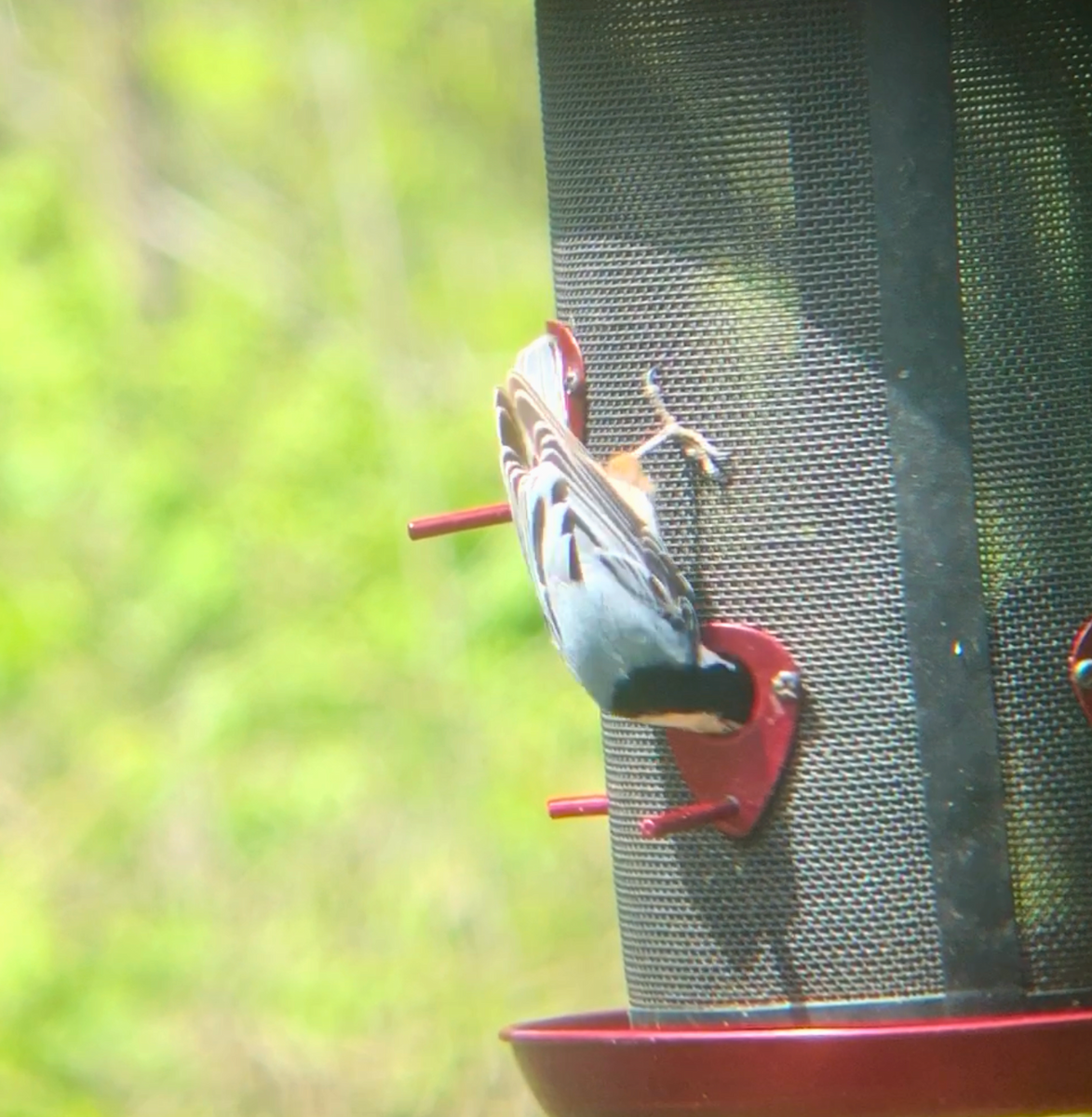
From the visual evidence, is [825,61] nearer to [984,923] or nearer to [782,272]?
[782,272]

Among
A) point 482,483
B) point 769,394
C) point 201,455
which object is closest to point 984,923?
point 769,394

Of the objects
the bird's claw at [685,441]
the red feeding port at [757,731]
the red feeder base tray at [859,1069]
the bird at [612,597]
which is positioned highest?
the bird's claw at [685,441]

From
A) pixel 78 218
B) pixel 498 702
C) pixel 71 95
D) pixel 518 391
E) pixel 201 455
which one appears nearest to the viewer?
pixel 518 391

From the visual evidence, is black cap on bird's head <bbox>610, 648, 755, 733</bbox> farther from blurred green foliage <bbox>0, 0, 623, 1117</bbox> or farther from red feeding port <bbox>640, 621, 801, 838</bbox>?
blurred green foliage <bbox>0, 0, 623, 1117</bbox>

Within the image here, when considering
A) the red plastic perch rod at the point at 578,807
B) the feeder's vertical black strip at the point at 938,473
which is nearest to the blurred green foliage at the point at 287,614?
the red plastic perch rod at the point at 578,807

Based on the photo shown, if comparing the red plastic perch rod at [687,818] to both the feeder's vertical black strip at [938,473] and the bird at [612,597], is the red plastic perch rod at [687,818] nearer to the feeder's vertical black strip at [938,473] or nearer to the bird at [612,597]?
the bird at [612,597]

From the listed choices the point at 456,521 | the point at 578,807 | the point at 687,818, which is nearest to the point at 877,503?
the point at 687,818

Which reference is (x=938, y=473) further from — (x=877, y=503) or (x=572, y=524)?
(x=572, y=524)

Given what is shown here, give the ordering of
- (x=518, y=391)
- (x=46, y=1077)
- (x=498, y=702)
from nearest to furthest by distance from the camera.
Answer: (x=518, y=391), (x=46, y=1077), (x=498, y=702)
